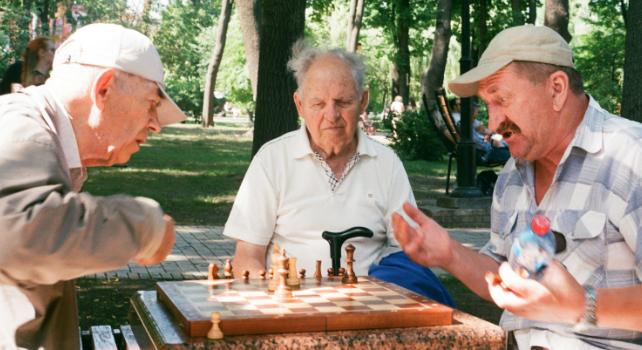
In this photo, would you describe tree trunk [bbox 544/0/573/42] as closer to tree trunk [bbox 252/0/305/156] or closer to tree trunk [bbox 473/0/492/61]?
tree trunk [bbox 252/0/305/156]

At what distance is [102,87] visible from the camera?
223cm

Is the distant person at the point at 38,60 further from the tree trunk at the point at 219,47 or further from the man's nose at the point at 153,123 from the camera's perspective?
the tree trunk at the point at 219,47

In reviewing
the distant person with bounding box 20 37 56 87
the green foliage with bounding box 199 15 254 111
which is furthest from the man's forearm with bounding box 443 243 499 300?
the green foliage with bounding box 199 15 254 111

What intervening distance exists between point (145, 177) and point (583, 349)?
13.5 meters

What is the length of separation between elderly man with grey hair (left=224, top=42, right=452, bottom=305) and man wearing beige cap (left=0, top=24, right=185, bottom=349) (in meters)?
1.48

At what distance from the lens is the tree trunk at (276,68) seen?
923cm

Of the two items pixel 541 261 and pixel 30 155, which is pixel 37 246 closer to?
pixel 30 155

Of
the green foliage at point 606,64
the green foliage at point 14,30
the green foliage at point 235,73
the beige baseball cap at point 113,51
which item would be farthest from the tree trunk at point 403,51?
the beige baseball cap at point 113,51

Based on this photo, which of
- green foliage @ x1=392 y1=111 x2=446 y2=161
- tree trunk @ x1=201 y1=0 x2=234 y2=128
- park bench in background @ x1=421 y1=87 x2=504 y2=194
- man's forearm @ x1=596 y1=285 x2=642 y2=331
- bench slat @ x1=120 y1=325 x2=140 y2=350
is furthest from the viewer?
tree trunk @ x1=201 y1=0 x2=234 y2=128

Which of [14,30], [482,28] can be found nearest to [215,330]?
[482,28]

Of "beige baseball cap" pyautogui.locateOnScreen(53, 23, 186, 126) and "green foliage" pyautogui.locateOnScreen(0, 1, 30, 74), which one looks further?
"green foliage" pyautogui.locateOnScreen(0, 1, 30, 74)

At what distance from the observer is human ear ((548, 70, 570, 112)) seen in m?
3.01

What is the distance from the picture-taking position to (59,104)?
7.22 feet

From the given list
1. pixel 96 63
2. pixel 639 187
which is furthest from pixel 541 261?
pixel 96 63
